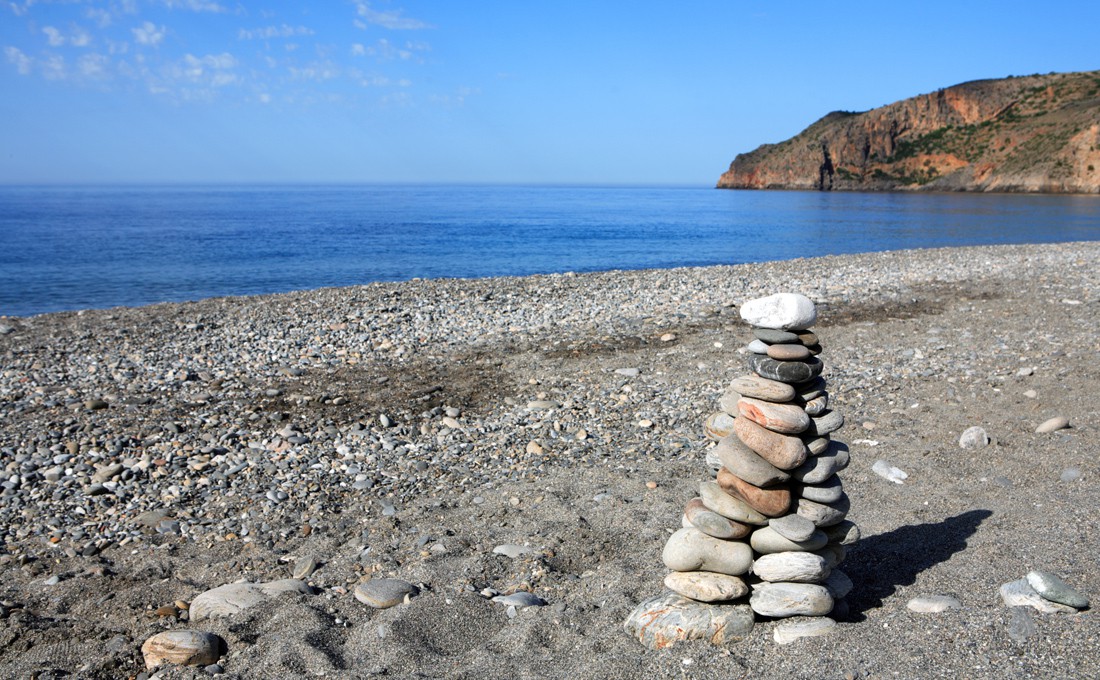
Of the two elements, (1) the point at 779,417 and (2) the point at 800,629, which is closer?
(2) the point at 800,629

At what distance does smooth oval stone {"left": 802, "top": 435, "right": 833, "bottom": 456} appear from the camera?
14.9 feet

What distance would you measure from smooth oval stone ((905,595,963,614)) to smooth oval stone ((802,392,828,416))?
46.3 inches

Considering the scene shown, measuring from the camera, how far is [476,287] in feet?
62.2

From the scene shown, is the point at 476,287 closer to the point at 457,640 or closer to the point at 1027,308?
the point at 1027,308

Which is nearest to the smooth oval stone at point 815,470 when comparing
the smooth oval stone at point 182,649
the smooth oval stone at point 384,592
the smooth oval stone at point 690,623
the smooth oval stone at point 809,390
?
the smooth oval stone at point 809,390

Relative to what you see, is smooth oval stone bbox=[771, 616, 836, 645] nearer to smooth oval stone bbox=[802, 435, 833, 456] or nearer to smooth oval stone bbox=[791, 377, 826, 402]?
smooth oval stone bbox=[802, 435, 833, 456]

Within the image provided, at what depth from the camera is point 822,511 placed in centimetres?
454

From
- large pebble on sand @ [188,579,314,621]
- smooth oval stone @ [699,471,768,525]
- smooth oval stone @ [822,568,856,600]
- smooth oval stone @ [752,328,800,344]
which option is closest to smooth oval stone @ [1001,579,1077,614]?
smooth oval stone @ [822,568,856,600]

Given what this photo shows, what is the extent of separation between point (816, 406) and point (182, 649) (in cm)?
377

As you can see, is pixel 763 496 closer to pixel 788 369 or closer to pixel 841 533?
pixel 841 533

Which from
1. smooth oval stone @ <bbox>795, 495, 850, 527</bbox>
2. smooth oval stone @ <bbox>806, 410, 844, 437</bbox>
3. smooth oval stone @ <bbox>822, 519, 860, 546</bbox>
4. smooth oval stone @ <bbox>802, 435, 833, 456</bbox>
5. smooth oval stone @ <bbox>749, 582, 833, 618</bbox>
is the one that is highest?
smooth oval stone @ <bbox>806, 410, 844, 437</bbox>

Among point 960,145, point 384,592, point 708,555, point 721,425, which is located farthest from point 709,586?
point 960,145

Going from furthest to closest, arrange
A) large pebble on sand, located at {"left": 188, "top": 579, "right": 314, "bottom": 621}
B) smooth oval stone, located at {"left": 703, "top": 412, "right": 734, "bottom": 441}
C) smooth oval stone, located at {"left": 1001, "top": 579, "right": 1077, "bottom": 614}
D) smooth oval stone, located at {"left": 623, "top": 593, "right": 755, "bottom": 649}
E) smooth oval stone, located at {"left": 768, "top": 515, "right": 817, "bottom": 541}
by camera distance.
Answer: large pebble on sand, located at {"left": 188, "top": 579, "right": 314, "bottom": 621}
smooth oval stone, located at {"left": 703, "top": 412, "right": 734, "bottom": 441}
smooth oval stone, located at {"left": 768, "top": 515, "right": 817, "bottom": 541}
smooth oval stone, located at {"left": 623, "top": 593, "right": 755, "bottom": 649}
smooth oval stone, located at {"left": 1001, "top": 579, "right": 1077, "bottom": 614}

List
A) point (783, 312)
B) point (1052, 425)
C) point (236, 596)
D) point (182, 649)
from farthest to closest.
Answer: point (1052, 425), point (236, 596), point (783, 312), point (182, 649)
